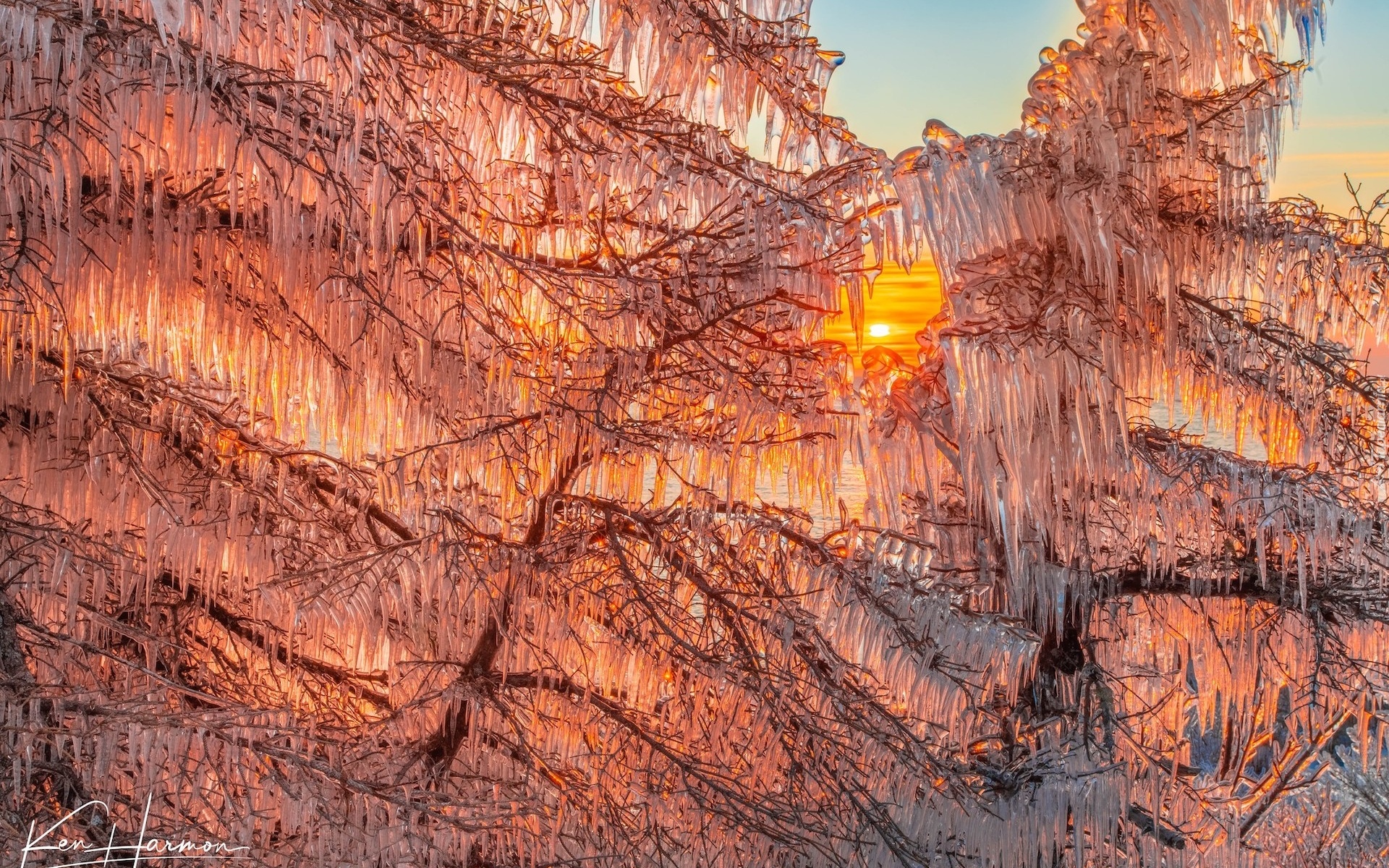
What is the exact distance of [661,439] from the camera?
378cm

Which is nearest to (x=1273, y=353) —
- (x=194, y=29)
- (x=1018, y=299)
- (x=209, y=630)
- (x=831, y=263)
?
(x=1018, y=299)

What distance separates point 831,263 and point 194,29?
79.2 inches

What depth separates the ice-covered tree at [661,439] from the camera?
3.02 m

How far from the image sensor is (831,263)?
12.1 feet
